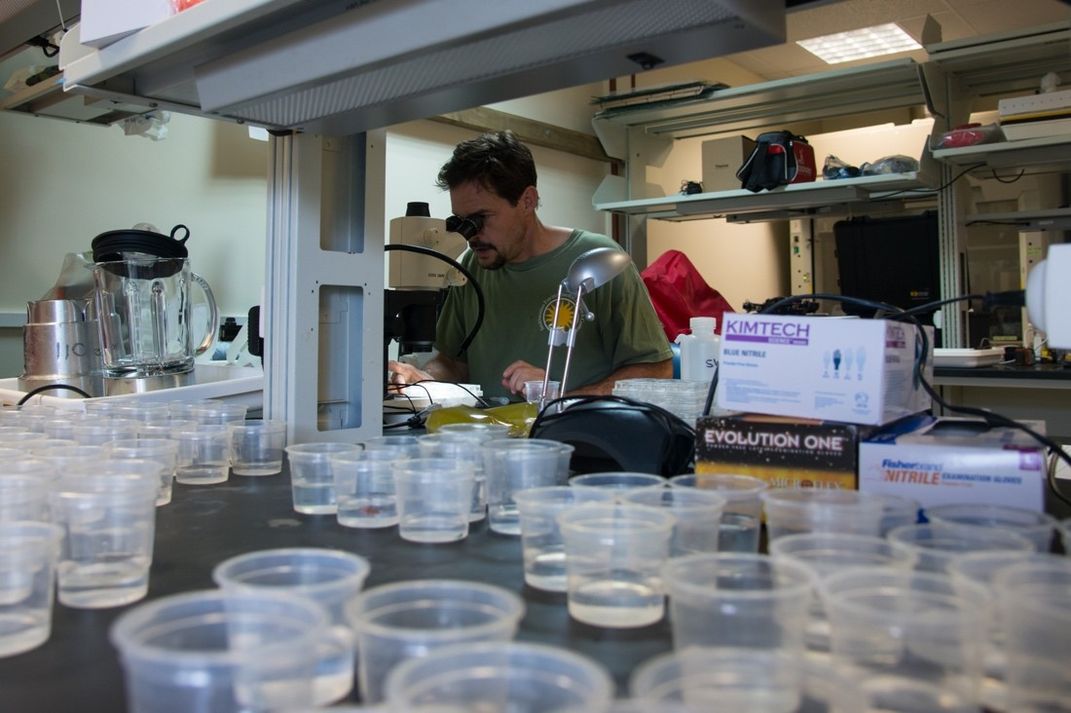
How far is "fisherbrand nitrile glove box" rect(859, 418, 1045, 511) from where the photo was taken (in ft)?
2.24

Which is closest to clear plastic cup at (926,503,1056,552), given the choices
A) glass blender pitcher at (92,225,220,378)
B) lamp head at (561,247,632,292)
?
lamp head at (561,247,632,292)

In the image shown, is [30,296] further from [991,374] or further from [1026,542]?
[991,374]

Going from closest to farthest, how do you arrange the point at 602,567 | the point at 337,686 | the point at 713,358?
1. the point at 337,686
2. the point at 602,567
3. the point at 713,358

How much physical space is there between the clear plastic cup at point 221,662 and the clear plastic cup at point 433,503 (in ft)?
1.06

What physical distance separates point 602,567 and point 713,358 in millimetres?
873

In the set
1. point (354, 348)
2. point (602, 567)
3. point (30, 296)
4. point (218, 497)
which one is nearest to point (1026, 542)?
point (602, 567)

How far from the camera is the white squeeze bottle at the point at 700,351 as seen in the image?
142cm

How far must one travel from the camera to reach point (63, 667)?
1.66 feet

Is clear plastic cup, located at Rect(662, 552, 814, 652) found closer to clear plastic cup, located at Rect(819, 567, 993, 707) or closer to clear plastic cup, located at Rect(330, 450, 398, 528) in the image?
clear plastic cup, located at Rect(819, 567, 993, 707)

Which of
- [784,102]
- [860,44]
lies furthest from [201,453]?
[860,44]

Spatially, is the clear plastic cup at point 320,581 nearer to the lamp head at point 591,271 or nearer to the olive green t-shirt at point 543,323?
the lamp head at point 591,271

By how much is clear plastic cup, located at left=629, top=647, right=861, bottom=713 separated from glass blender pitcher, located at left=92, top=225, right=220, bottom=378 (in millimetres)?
1741

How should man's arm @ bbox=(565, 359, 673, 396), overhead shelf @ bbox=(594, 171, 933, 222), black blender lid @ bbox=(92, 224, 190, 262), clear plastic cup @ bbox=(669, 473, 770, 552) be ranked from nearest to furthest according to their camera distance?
clear plastic cup @ bbox=(669, 473, 770, 552), black blender lid @ bbox=(92, 224, 190, 262), man's arm @ bbox=(565, 359, 673, 396), overhead shelf @ bbox=(594, 171, 933, 222)

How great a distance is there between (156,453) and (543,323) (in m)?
1.73
